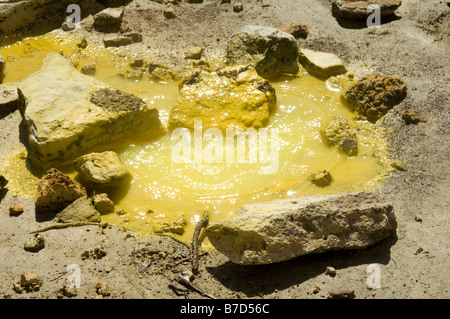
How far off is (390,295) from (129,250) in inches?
85.8

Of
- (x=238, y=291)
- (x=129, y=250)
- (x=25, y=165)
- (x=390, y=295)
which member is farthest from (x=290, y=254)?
(x=25, y=165)

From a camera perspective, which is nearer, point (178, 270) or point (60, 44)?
point (178, 270)

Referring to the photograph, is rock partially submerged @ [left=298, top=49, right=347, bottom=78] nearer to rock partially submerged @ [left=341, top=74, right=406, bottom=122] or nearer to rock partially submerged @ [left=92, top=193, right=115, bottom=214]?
rock partially submerged @ [left=341, top=74, right=406, bottom=122]

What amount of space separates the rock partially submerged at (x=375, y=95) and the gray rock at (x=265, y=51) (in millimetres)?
1005

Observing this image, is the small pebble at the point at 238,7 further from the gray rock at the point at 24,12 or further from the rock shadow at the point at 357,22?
the gray rock at the point at 24,12

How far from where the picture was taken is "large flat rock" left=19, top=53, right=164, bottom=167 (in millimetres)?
5203

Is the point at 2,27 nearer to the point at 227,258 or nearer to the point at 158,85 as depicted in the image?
the point at 158,85

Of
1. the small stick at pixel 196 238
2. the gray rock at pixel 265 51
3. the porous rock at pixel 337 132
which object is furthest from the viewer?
the gray rock at pixel 265 51

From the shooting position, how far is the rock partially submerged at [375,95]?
591 cm

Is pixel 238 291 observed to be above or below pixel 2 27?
below

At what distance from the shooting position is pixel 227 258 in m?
4.32

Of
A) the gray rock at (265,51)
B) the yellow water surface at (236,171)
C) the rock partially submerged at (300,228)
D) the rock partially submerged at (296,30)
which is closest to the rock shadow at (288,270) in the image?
the rock partially submerged at (300,228)

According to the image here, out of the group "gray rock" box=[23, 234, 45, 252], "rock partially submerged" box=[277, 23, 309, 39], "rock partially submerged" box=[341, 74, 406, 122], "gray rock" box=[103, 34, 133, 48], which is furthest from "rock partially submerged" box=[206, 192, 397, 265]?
"gray rock" box=[103, 34, 133, 48]

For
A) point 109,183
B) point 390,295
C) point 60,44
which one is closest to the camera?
point 390,295
